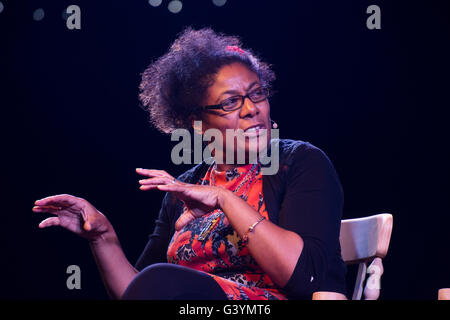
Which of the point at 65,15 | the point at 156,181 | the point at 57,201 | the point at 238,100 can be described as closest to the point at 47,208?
the point at 57,201

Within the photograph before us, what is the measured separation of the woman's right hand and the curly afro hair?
Answer: 47cm

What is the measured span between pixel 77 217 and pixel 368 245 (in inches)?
35.7

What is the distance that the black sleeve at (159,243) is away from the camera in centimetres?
173

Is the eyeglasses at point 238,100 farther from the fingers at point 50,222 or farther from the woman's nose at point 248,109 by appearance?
the fingers at point 50,222

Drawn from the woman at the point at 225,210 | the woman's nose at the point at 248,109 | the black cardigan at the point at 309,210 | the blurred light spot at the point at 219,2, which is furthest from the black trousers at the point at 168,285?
the blurred light spot at the point at 219,2

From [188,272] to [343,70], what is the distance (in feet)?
6.12

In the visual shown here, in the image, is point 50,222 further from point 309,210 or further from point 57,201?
point 309,210

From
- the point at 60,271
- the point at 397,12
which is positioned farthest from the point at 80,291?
the point at 397,12

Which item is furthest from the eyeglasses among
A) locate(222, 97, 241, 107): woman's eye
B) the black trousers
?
the black trousers

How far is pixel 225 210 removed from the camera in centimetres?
126

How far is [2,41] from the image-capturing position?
2.92 meters

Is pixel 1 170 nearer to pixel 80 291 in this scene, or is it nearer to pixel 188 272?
pixel 80 291

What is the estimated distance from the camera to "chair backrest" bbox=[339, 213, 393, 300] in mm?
1583
